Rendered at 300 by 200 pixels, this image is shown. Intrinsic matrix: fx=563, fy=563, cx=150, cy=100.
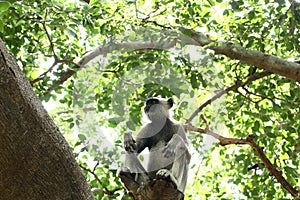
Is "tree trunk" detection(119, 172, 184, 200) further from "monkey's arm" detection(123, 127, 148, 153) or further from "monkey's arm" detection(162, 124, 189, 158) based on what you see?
"monkey's arm" detection(162, 124, 189, 158)

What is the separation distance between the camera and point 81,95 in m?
2.66

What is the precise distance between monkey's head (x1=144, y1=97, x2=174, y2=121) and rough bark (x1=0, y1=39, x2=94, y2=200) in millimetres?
547

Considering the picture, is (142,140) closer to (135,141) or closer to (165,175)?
(135,141)

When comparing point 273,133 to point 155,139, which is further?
point 273,133

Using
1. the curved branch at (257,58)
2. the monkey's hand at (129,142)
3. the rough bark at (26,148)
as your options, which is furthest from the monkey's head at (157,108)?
the curved branch at (257,58)

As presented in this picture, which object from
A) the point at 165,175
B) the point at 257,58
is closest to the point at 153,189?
the point at 165,175

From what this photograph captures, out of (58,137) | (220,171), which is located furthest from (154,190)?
(220,171)

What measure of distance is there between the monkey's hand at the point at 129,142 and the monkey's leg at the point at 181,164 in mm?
272

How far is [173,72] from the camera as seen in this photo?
2719mm

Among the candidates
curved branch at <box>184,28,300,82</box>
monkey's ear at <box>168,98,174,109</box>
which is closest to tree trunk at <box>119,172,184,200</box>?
monkey's ear at <box>168,98,174,109</box>

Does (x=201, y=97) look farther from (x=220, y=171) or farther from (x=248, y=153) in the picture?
(x=220, y=171)

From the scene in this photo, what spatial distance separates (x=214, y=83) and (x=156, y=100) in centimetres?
33

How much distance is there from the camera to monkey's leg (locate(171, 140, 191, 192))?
10.0 ft

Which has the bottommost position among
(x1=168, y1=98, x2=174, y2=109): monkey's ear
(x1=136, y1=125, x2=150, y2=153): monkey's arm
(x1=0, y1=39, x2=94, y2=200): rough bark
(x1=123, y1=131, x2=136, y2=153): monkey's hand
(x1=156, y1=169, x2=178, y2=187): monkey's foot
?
(x1=0, y1=39, x2=94, y2=200): rough bark
